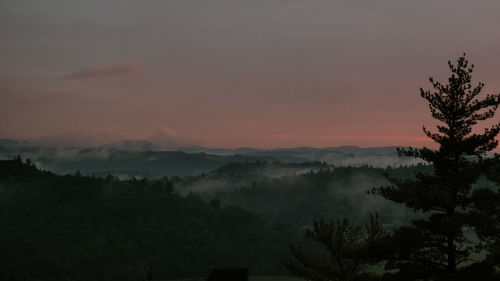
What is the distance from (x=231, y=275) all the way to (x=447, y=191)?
21.5 metres

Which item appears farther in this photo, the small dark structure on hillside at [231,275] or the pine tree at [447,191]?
the pine tree at [447,191]

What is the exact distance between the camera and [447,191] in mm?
27203

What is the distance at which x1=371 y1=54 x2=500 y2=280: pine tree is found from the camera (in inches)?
1054

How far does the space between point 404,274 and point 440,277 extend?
215 cm

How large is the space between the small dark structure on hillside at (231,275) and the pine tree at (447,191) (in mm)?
20121

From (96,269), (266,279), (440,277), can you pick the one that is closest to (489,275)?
(440,277)

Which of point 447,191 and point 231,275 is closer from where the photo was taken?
point 231,275

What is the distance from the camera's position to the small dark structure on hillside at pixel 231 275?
806cm

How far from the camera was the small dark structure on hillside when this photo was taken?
8062 mm

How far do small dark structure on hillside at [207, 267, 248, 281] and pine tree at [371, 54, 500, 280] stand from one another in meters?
20.1

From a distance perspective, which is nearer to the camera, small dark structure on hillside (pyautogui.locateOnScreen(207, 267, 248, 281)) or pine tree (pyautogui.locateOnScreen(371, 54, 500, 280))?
small dark structure on hillside (pyautogui.locateOnScreen(207, 267, 248, 281))

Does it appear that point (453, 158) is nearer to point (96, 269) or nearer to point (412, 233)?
point (412, 233)

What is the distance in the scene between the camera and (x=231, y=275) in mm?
8125

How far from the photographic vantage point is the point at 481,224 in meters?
26.4
